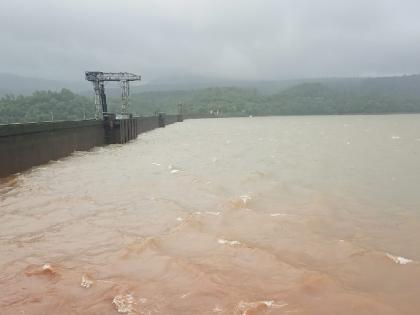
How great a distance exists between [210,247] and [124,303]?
9.61ft

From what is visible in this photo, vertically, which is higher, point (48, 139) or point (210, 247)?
point (48, 139)

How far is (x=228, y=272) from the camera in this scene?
700cm

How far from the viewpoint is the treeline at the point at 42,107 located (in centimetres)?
5609

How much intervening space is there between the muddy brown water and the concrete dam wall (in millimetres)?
3346

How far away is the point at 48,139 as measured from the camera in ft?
83.4

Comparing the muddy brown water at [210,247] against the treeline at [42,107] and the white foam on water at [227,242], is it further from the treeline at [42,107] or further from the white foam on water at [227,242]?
the treeline at [42,107]

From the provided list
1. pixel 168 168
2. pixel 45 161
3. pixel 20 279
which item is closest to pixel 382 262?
pixel 20 279

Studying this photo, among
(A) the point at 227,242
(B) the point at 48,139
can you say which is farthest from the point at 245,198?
(B) the point at 48,139

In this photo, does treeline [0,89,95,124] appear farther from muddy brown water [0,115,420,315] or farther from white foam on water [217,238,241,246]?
white foam on water [217,238,241,246]

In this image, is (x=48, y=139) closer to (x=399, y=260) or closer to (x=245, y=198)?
(x=245, y=198)

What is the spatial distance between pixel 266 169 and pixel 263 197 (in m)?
7.49

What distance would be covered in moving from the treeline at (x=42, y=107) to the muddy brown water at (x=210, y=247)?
40531 millimetres

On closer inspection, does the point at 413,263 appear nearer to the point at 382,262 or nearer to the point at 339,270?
the point at 382,262

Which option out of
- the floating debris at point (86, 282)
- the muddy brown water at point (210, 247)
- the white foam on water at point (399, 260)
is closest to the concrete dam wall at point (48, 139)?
the muddy brown water at point (210, 247)
